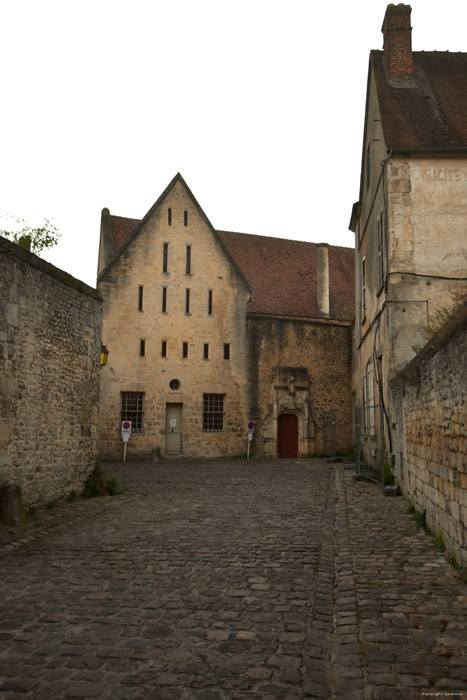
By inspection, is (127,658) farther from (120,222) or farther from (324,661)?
(120,222)

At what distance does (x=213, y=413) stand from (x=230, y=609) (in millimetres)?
19012

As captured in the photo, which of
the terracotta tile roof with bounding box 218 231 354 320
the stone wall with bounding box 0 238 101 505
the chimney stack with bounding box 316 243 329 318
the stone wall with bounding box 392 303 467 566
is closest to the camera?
the stone wall with bounding box 392 303 467 566

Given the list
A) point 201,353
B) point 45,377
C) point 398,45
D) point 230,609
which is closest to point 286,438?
point 201,353

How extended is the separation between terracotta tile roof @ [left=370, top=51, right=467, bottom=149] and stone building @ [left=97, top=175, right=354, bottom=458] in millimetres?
10717

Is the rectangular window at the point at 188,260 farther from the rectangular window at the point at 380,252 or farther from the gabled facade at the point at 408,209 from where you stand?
the rectangular window at the point at 380,252

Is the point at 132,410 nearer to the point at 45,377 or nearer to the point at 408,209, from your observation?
the point at 45,377

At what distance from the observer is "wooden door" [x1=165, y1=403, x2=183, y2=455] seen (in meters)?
22.9

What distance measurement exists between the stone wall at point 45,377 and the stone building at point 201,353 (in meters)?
11.0

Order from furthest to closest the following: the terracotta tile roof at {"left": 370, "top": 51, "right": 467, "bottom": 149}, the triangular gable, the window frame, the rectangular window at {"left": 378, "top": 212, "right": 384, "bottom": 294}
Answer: the window frame → the triangular gable → the rectangular window at {"left": 378, "top": 212, "right": 384, "bottom": 294} → the terracotta tile roof at {"left": 370, "top": 51, "right": 467, "bottom": 149}

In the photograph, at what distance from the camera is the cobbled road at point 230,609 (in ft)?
10.9

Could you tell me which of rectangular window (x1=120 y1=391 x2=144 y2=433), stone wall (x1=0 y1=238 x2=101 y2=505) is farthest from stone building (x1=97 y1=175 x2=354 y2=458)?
stone wall (x1=0 y1=238 x2=101 y2=505)

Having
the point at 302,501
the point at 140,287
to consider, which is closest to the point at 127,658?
the point at 302,501

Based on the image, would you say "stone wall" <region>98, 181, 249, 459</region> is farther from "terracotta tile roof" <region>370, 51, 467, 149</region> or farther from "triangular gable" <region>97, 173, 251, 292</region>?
"terracotta tile roof" <region>370, 51, 467, 149</region>

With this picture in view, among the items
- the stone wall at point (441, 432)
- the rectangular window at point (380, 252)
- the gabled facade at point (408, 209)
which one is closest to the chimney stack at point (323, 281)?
the gabled facade at point (408, 209)
